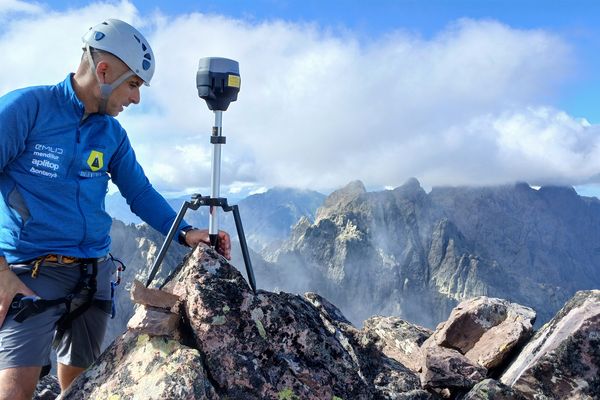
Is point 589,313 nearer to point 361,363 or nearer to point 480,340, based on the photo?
point 480,340

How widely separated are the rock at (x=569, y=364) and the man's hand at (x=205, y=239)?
4948 mm

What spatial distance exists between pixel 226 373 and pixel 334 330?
261 cm

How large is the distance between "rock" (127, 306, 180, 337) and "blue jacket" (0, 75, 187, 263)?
1.12 metres

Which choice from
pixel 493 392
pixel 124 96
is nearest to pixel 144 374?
pixel 124 96

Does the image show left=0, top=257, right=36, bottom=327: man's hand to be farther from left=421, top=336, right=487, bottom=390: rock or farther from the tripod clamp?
left=421, top=336, right=487, bottom=390: rock

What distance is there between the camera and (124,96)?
20.9 feet

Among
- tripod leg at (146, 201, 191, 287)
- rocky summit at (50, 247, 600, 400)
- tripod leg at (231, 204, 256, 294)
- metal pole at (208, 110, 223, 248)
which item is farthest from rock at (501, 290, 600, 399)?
tripod leg at (146, 201, 191, 287)

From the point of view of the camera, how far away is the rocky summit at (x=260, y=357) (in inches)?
233

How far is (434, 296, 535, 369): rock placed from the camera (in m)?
9.75

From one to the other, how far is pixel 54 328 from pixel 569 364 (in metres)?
7.42

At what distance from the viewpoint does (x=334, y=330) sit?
8156 mm

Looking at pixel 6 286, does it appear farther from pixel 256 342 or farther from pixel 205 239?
pixel 256 342

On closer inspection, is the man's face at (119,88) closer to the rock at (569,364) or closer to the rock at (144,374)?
the rock at (144,374)

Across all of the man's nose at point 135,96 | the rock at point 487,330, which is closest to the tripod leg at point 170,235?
the man's nose at point 135,96
